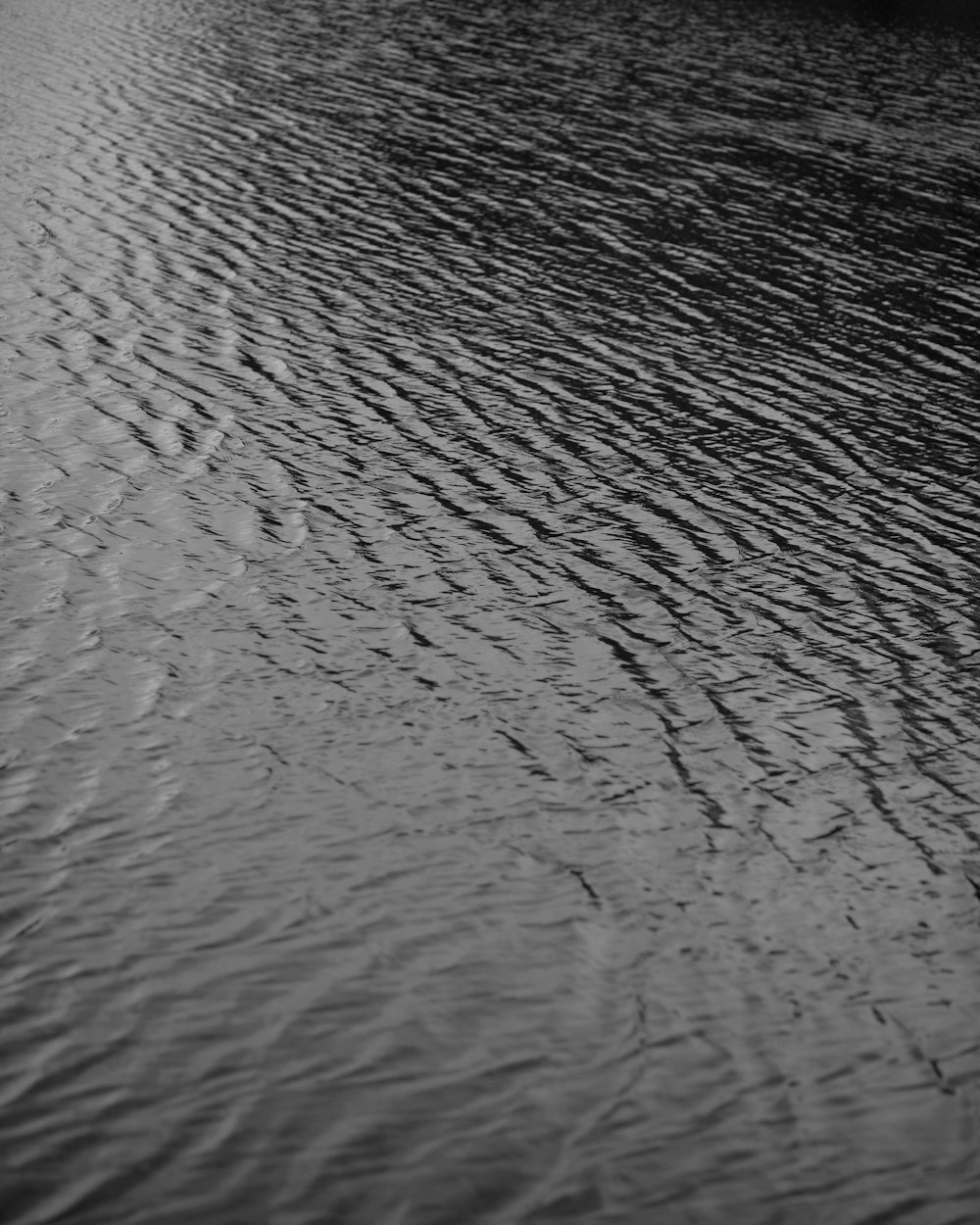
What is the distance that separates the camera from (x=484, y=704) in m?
19.6

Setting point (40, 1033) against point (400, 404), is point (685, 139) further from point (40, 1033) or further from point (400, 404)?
point (40, 1033)

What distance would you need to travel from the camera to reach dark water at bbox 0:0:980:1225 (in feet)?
42.9

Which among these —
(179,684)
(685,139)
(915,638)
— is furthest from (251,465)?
(685,139)

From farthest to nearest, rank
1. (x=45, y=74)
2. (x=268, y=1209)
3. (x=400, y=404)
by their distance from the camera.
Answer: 1. (x=45, y=74)
2. (x=400, y=404)
3. (x=268, y=1209)

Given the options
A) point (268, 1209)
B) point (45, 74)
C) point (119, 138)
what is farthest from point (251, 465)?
point (45, 74)

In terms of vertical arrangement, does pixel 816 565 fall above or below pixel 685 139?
below

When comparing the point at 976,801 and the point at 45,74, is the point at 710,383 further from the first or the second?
the point at 45,74

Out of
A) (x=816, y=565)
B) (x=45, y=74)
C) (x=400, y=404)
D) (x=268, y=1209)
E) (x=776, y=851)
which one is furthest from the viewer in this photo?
(x=45, y=74)

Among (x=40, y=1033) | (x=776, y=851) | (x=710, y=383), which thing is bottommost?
(x=40, y=1033)

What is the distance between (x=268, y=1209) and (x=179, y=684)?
869 cm

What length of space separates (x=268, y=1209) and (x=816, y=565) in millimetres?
14801

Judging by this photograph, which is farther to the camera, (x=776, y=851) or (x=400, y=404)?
(x=400, y=404)

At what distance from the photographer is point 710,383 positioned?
101ft

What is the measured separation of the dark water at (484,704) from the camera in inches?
514
